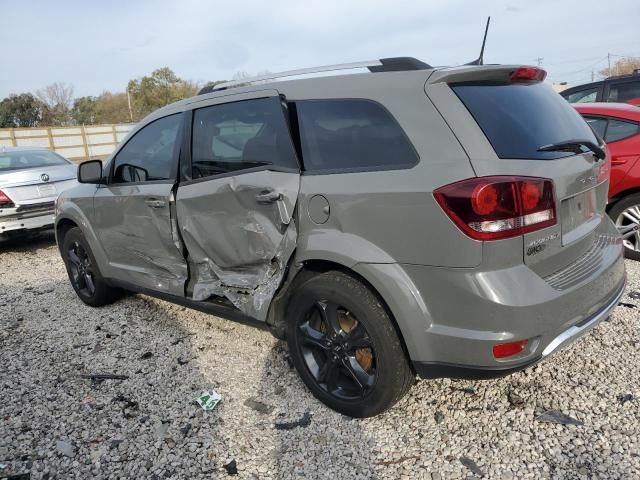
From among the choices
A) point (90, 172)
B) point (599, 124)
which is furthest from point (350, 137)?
point (599, 124)

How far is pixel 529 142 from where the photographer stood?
238cm

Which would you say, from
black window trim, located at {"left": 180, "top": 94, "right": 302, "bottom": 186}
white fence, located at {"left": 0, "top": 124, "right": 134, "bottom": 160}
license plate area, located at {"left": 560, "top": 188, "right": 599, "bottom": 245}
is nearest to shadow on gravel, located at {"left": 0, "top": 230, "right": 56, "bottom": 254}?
black window trim, located at {"left": 180, "top": 94, "right": 302, "bottom": 186}

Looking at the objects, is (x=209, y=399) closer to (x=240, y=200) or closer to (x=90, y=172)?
(x=240, y=200)

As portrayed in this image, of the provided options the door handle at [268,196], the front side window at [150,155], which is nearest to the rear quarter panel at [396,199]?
the door handle at [268,196]

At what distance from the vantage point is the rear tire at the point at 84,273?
4.59 m

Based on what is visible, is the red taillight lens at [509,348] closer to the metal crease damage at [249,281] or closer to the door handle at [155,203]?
the metal crease damage at [249,281]

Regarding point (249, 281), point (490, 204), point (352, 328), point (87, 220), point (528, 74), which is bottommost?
point (352, 328)

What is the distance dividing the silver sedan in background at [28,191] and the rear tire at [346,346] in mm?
5492

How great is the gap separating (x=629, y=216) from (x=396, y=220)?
3619 millimetres

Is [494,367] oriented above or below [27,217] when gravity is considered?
below

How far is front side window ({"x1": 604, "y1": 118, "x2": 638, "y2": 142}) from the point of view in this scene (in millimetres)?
4863

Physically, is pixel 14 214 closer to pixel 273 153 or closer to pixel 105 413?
pixel 105 413

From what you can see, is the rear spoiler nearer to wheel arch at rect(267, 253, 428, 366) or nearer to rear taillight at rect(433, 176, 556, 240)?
rear taillight at rect(433, 176, 556, 240)

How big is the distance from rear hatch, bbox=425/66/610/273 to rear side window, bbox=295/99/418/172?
253 millimetres
